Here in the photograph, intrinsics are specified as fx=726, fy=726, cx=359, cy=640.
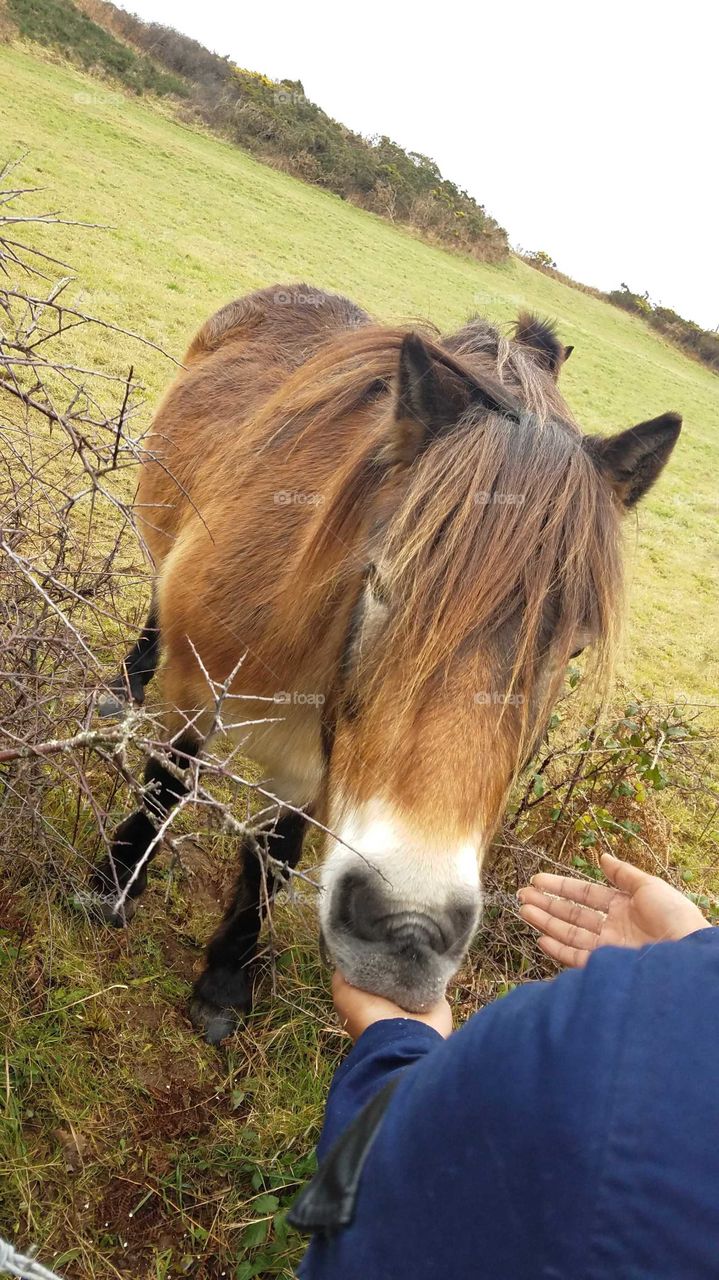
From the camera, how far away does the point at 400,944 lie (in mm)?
1522

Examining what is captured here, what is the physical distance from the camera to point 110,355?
840 cm

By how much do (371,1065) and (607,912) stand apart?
99 cm

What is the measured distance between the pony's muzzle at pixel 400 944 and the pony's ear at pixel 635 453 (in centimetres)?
133

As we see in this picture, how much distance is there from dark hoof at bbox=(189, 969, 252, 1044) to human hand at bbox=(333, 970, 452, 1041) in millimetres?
1542

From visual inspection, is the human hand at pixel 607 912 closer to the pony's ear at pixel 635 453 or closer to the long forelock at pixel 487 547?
the long forelock at pixel 487 547

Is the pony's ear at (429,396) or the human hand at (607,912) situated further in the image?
the pony's ear at (429,396)

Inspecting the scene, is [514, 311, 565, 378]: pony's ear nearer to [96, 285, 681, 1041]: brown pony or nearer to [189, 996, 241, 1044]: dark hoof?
[96, 285, 681, 1041]: brown pony

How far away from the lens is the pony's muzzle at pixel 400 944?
59.9 inches

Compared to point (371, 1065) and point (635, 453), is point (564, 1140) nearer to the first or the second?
point (371, 1065)

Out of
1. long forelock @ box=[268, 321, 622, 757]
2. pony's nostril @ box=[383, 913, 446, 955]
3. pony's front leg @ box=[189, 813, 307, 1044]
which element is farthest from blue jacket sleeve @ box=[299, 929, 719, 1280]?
pony's front leg @ box=[189, 813, 307, 1044]

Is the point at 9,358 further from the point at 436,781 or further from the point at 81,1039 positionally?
the point at 81,1039

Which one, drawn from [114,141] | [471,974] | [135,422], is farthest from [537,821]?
[114,141]

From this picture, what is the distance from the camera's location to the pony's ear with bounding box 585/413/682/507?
6.94 feet

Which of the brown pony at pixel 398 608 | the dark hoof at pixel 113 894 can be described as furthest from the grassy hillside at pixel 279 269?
the dark hoof at pixel 113 894
